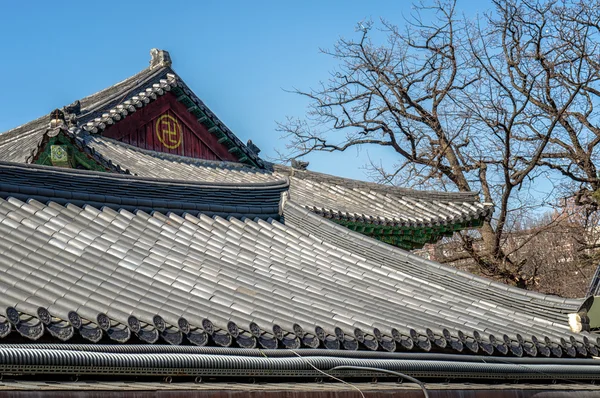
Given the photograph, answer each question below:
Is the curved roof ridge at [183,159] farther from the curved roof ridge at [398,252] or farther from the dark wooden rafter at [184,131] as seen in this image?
the curved roof ridge at [398,252]

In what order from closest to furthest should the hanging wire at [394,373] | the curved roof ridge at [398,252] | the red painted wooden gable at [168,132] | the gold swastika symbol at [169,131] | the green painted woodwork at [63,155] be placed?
the hanging wire at [394,373]
the curved roof ridge at [398,252]
the green painted woodwork at [63,155]
the red painted wooden gable at [168,132]
the gold swastika symbol at [169,131]

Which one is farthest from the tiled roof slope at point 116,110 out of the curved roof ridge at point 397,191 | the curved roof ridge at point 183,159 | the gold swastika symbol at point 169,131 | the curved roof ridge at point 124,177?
the curved roof ridge at point 124,177

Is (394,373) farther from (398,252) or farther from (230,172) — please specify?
(230,172)

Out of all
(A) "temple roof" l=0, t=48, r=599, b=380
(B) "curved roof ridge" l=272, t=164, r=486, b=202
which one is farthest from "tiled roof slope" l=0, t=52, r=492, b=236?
(A) "temple roof" l=0, t=48, r=599, b=380

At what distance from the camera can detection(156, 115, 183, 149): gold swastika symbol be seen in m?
17.0

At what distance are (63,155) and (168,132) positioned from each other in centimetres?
447

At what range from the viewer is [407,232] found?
45.4 ft

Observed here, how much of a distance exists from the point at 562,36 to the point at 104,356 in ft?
58.0

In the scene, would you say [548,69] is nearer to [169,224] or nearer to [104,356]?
[169,224]

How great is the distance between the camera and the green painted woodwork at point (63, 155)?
12648mm

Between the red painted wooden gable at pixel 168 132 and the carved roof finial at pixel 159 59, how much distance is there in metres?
1.05

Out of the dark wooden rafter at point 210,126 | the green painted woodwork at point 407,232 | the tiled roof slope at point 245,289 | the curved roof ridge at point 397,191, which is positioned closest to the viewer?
the tiled roof slope at point 245,289

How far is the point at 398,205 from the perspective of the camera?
14.5 metres

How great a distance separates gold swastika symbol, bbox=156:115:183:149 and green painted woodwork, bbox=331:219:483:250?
17.6 ft
